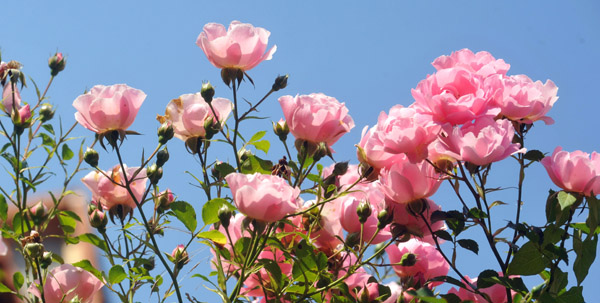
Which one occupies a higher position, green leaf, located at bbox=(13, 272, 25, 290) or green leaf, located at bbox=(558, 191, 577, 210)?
green leaf, located at bbox=(558, 191, 577, 210)

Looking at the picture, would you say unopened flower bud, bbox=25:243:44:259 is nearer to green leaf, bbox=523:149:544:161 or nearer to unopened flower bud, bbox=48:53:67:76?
unopened flower bud, bbox=48:53:67:76

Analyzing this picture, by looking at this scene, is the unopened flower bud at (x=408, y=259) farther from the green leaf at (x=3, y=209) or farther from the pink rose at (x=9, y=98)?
the pink rose at (x=9, y=98)

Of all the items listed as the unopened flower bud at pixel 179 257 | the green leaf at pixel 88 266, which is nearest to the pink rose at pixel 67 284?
the green leaf at pixel 88 266

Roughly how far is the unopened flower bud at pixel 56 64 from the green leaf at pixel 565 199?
1.09 m

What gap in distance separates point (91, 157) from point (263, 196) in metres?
0.39

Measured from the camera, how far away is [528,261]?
834 mm

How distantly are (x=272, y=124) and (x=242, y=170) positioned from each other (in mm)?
106

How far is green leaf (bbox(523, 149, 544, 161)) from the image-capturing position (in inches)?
36.1

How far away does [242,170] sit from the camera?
3.11 feet

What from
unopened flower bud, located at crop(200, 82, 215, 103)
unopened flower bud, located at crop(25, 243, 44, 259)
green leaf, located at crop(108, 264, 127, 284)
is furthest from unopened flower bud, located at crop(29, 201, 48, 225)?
unopened flower bud, located at crop(200, 82, 215, 103)

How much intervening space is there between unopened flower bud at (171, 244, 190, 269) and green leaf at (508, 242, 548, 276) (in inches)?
18.2

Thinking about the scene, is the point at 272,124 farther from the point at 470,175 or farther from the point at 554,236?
the point at 554,236

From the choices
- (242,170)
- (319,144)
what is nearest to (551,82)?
(319,144)

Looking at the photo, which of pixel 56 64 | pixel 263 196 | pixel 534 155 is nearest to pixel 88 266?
pixel 263 196
